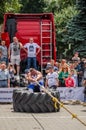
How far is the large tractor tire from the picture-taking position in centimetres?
1739

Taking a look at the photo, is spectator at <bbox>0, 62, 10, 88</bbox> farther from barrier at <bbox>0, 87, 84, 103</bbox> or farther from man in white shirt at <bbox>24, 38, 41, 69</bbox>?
man in white shirt at <bbox>24, 38, 41, 69</bbox>

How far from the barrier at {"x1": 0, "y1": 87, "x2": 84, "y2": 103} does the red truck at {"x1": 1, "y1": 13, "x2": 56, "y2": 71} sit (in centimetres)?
285

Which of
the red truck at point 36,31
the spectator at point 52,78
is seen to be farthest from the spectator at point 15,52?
the red truck at point 36,31

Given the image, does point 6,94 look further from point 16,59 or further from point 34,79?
point 34,79

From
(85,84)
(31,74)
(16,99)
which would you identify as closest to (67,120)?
(16,99)

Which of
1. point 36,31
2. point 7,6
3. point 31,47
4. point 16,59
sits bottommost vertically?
point 16,59

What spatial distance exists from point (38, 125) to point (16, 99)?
3.73 m

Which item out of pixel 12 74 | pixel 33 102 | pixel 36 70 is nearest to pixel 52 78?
pixel 36 70

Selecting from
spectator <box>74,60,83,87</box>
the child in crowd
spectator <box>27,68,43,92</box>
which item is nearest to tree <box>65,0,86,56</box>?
spectator <box>74,60,83,87</box>

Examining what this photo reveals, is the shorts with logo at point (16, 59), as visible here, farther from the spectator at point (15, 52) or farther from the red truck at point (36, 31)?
the red truck at point (36, 31)

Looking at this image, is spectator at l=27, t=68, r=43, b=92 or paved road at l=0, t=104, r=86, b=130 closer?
paved road at l=0, t=104, r=86, b=130

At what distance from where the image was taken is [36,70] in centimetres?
2131

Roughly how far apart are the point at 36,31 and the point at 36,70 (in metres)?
3.21

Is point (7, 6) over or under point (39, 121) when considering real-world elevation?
over
